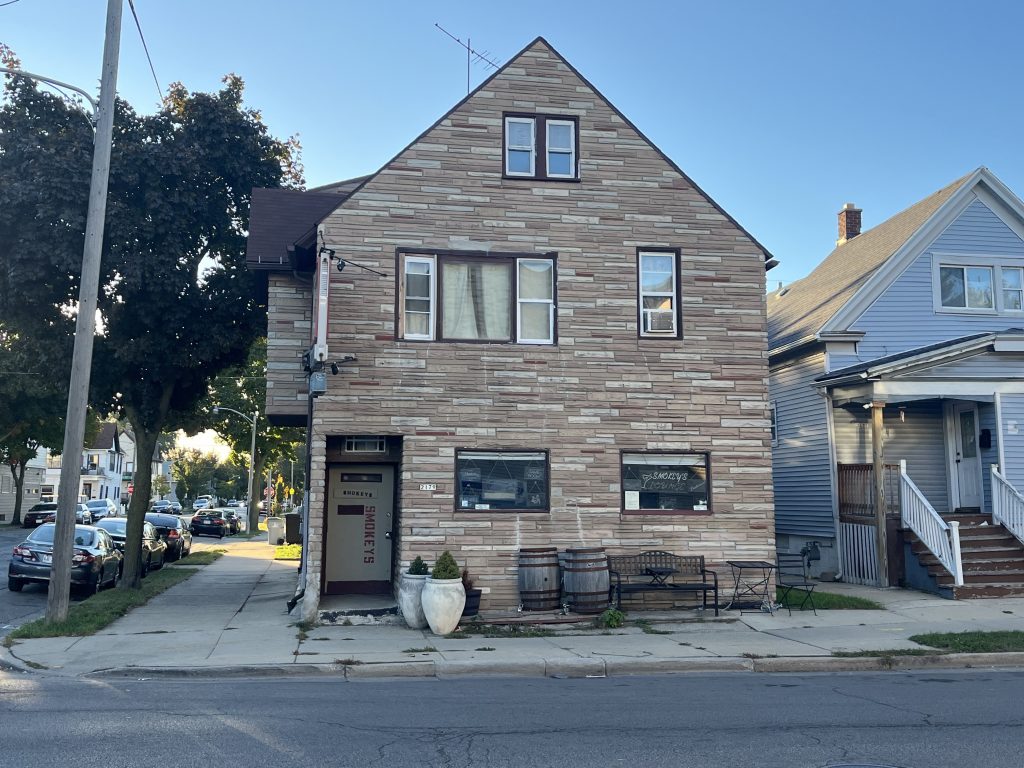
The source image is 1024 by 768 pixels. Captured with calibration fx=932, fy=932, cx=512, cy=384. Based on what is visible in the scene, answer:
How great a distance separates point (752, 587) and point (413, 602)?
5518 millimetres

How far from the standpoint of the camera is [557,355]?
15.2 meters

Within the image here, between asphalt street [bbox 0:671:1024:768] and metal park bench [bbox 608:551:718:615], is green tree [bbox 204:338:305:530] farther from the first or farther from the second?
asphalt street [bbox 0:671:1024:768]

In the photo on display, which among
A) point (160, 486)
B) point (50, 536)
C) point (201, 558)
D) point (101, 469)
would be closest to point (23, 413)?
point (201, 558)

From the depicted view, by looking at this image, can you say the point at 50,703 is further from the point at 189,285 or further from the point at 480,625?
the point at 189,285

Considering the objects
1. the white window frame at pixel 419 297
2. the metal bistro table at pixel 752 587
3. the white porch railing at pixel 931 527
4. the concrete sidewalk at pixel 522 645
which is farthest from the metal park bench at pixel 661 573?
the white window frame at pixel 419 297

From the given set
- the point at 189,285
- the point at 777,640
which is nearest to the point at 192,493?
the point at 189,285

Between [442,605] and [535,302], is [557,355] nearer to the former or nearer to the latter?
[535,302]

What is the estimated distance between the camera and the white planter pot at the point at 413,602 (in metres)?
13.7

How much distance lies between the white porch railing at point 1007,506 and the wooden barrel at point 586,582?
846 centimetres

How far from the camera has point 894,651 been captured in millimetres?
11570

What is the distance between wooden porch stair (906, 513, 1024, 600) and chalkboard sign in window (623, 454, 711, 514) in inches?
183

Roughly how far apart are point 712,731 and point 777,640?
17.5 ft

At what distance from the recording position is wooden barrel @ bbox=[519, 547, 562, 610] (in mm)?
14219

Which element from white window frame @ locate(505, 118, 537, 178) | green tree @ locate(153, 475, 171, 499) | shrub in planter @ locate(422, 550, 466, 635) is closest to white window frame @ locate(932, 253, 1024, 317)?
white window frame @ locate(505, 118, 537, 178)
